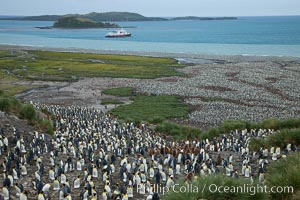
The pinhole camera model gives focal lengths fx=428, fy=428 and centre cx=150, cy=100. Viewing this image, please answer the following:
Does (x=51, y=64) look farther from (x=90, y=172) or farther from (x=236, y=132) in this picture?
(x=90, y=172)

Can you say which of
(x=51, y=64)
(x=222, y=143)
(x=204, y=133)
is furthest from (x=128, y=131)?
(x=51, y=64)

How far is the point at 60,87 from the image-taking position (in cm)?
4834

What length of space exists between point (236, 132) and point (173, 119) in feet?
28.6

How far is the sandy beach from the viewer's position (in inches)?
1357

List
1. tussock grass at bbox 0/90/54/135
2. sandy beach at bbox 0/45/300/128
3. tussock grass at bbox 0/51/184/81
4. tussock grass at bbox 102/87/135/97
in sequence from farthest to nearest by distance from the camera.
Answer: tussock grass at bbox 0/51/184/81, tussock grass at bbox 102/87/135/97, sandy beach at bbox 0/45/300/128, tussock grass at bbox 0/90/54/135

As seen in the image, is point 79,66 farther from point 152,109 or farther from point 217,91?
point 152,109

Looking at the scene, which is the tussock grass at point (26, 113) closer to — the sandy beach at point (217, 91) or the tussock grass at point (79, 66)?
the sandy beach at point (217, 91)

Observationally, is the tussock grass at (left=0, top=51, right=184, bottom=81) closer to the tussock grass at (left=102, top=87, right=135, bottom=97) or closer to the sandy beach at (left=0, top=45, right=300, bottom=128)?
the sandy beach at (left=0, top=45, right=300, bottom=128)

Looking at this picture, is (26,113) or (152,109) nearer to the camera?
(26,113)

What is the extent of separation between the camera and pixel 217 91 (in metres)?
43.5

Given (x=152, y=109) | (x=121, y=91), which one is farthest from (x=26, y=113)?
(x=121, y=91)

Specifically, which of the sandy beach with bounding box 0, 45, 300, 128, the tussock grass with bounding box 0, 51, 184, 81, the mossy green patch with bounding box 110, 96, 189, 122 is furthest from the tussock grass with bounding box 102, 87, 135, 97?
the tussock grass with bounding box 0, 51, 184, 81

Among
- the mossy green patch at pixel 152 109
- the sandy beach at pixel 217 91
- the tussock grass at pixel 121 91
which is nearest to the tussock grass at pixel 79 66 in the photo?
the sandy beach at pixel 217 91

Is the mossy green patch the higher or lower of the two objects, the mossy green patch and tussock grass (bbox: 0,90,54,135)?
the lower
